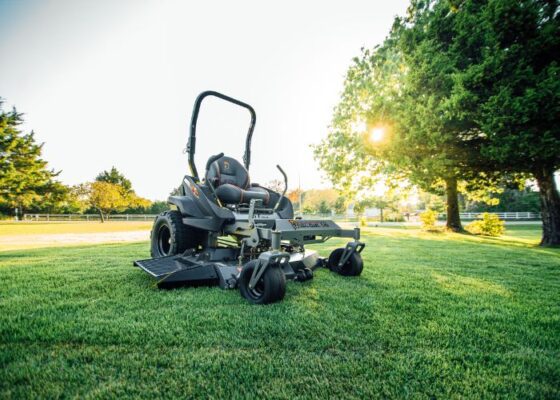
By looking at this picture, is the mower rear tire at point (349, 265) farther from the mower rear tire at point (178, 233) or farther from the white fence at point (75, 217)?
the white fence at point (75, 217)

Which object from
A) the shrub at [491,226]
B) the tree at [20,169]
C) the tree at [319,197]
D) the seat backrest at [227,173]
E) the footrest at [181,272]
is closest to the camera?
the footrest at [181,272]

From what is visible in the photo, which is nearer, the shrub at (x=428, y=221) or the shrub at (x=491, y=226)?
the shrub at (x=491, y=226)

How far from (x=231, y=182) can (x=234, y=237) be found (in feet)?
3.15

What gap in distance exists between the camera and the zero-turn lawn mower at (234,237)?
120 inches

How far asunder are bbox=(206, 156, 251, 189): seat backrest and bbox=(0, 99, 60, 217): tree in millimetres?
38728

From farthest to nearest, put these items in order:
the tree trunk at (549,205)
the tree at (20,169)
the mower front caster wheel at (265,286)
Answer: the tree at (20,169)
the tree trunk at (549,205)
the mower front caster wheel at (265,286)

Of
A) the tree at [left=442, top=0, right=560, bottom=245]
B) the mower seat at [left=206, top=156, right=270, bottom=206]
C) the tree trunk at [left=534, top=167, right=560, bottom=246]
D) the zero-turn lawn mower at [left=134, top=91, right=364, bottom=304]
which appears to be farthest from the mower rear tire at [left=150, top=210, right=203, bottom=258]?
the tree trunk at [left=534, top=167, right=560, bottom=246]

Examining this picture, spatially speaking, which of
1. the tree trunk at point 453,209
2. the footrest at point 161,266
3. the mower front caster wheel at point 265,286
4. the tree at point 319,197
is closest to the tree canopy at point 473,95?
the tree trunk at point 453,209

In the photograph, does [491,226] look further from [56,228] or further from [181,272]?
[56,228]

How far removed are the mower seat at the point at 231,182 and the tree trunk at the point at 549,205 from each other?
36.9ft

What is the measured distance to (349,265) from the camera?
4.35 metres

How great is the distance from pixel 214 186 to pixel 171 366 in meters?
3.15

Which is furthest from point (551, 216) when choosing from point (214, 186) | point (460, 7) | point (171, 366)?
point (171, 366)

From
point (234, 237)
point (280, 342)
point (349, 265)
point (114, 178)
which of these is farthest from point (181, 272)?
point (114, 178)
